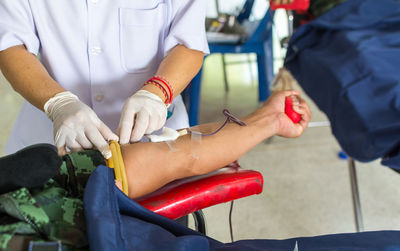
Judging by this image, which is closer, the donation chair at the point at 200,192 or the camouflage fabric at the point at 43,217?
the camouflage fabric at the point at 43,217

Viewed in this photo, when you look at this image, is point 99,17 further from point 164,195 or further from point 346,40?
point 346,40

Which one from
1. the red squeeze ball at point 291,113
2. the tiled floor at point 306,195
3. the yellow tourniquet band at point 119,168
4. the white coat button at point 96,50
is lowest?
the tiled floor at point 306,195

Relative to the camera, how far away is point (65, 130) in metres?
0.83

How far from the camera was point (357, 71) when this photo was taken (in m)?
1.50

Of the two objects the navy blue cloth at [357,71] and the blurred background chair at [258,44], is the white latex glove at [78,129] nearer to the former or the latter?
the navy blue cloth at [357,71]

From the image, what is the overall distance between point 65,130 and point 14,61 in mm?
271

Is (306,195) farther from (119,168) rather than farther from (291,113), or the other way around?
(119,168)

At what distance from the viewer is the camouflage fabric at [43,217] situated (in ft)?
1.71

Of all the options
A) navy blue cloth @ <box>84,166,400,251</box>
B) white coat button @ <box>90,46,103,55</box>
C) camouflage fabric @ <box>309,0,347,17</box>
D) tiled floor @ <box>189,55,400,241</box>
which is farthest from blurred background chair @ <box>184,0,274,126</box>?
navy blue cloth @ <box>84,166,400,251</box>

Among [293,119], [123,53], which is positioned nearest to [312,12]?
[293,119]

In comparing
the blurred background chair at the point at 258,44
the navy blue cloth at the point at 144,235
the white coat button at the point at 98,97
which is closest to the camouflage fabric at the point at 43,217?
the navy blue cloth at the point at 144,235

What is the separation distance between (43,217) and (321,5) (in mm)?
1829

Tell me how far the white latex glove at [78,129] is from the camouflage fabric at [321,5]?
5.00 feet

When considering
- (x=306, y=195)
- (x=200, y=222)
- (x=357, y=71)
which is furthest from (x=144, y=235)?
(x=306, y=195)
